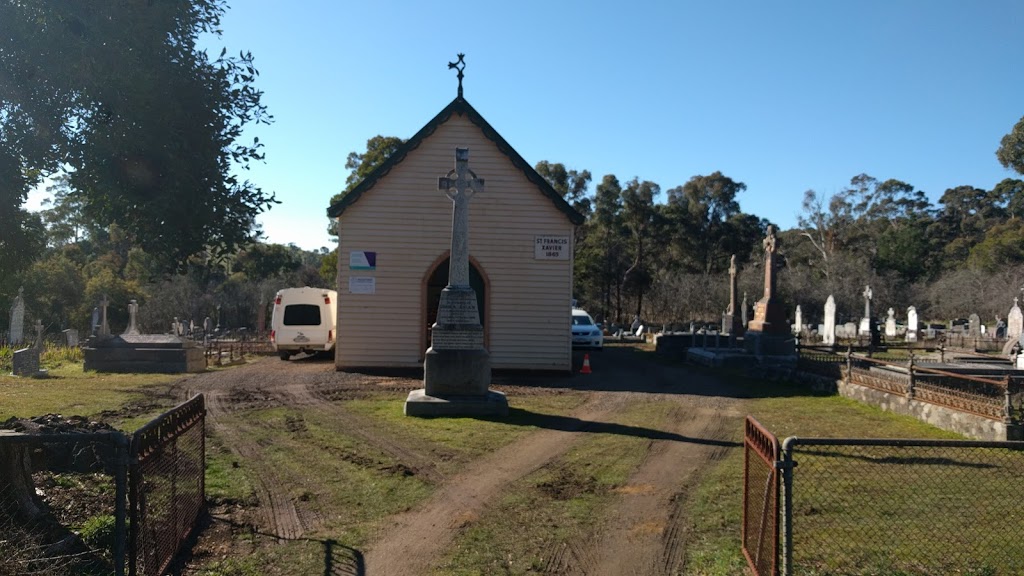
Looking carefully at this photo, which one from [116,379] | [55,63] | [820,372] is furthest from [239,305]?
[55,63]

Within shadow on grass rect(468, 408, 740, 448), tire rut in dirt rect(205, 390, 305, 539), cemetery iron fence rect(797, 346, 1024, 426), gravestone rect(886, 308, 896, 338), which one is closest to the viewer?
tire rut in dirt rect(205, 390, 305, 539)

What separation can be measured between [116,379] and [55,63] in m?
11.7

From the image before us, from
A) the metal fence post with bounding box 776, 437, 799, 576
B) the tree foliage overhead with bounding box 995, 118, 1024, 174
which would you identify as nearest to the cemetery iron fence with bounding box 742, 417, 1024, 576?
the metal fence post with bounding box 776, 437, 799, 576

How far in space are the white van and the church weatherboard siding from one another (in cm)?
352

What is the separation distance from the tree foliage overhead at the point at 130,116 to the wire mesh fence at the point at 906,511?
637 cm

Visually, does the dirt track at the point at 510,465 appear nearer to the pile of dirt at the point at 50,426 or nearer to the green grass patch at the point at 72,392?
the green grass patch at the point at 72,392

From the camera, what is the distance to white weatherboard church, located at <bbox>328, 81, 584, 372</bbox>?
1888cm

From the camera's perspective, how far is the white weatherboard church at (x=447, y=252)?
1888cm

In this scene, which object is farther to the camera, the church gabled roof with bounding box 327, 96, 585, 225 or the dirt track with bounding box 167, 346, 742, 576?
the church gabled roof with bounding box 327, 96, 585, 225

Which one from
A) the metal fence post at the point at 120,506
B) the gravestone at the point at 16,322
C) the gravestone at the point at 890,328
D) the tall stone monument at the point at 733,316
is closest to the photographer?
the metal fence post at the point at 120,506

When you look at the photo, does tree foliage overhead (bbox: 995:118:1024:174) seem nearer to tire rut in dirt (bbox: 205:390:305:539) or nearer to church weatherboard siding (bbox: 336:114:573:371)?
church weatherboard siding (bbox: 336:114:573:371)

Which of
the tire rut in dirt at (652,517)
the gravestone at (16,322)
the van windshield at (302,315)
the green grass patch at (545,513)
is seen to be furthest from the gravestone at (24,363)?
the tire rut in dirt at (652,517)

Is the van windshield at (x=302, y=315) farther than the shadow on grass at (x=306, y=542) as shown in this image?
Yes

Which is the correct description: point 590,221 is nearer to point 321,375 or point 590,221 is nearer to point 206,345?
point 206,345
